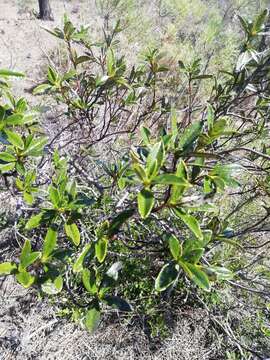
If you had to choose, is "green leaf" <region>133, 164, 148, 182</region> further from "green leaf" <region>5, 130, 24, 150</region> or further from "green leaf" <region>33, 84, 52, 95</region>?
"green leaf" <region>33, 84, 52, 95</region>

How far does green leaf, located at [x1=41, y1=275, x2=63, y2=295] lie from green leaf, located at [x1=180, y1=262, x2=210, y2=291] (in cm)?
40

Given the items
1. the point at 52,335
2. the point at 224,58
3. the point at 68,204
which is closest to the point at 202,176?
the point at 68,204

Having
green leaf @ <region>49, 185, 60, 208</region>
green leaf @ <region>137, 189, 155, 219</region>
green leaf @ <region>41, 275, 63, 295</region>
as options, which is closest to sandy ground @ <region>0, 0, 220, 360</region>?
green leaf @ <region>41, 275, 63, 295</region>

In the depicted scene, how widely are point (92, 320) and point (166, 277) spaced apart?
0.91 ft

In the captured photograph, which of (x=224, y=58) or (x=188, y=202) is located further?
(x=224, y=58)

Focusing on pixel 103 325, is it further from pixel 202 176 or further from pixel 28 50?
pixel 28 50

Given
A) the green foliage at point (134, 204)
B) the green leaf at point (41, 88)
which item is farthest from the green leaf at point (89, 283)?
the green leaf at point (41, 88)

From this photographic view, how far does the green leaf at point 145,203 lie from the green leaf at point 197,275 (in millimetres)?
210

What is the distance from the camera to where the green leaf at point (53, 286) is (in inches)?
42.5

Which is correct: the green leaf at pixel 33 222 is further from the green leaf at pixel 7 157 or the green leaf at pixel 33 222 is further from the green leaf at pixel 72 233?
the green leaf at pixel 7 157

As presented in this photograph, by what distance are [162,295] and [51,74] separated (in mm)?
1122

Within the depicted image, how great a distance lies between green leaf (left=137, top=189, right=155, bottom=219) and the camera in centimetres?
84

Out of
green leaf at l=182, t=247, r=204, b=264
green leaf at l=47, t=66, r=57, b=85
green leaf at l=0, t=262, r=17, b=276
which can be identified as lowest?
green leaf at l=0, t=262, r=17, b=276

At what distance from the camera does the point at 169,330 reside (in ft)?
5.10
